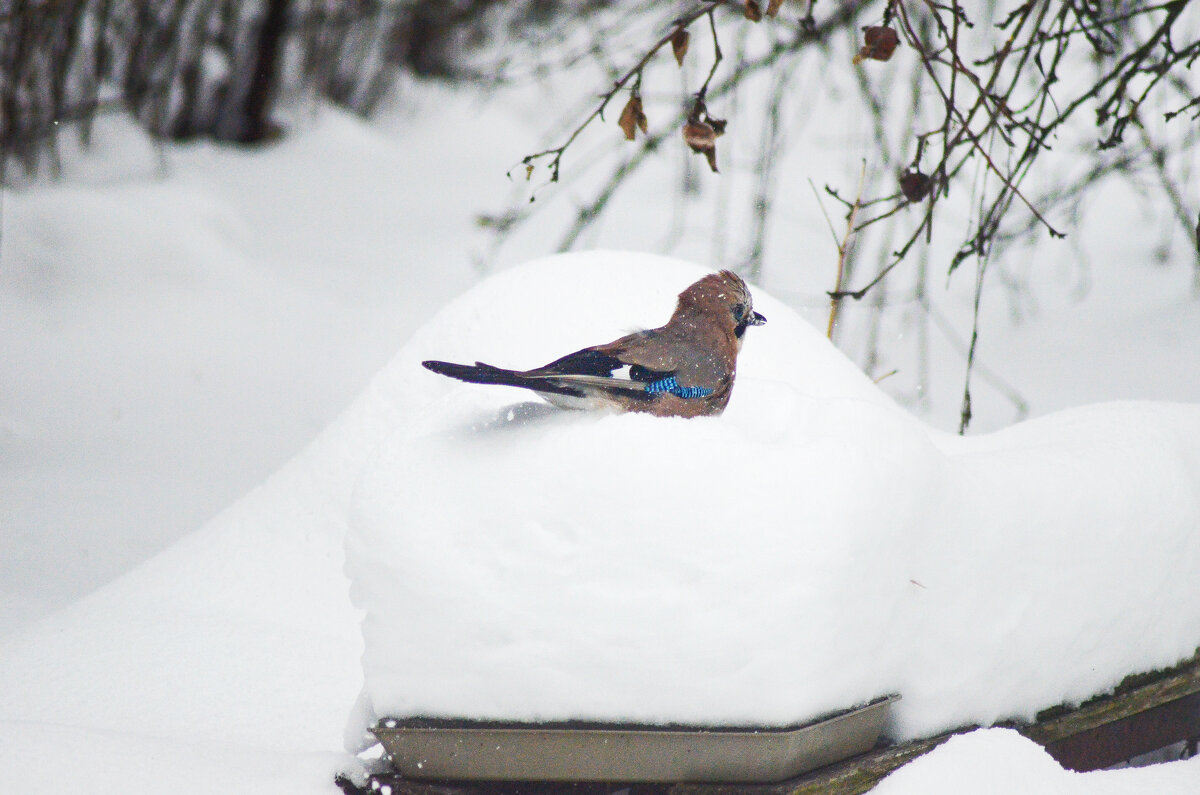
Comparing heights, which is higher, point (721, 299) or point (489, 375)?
point (721, 299)

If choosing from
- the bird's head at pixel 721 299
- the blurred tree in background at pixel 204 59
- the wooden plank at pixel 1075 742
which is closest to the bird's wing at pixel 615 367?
the bird's head at pixel 721 299

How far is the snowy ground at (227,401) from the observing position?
253 cm

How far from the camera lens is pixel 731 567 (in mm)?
1653

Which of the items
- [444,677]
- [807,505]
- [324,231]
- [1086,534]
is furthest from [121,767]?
[324,231]

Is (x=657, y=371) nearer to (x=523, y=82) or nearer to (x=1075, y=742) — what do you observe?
(x=1075, y=742)

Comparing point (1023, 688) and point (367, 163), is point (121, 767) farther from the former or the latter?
point (367, 163)

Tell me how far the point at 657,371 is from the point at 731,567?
405 millimetres

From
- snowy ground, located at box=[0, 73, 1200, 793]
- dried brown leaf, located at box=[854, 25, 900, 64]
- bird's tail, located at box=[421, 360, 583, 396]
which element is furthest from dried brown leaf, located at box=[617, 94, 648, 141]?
snowy ground, located at box=[0, 73, 1200, 793]

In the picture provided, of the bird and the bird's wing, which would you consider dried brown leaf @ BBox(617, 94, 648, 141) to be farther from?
the bird's wing

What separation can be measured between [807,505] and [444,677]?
2.13 feet

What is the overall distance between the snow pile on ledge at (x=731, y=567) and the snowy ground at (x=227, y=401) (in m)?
0.24

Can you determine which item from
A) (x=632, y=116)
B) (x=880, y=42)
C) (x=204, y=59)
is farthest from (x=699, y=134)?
(x=204, y=59)

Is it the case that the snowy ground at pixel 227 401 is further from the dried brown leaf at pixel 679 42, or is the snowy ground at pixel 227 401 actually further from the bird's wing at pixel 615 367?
the dried brown leaf at pixel 679 42

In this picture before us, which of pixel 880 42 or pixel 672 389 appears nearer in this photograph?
pixel 672 389
